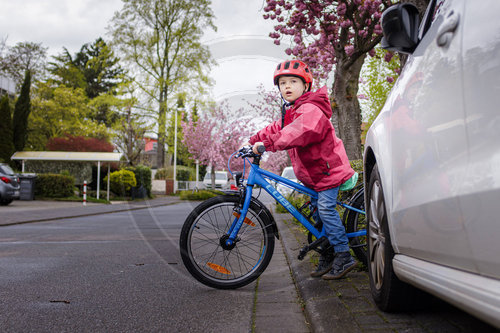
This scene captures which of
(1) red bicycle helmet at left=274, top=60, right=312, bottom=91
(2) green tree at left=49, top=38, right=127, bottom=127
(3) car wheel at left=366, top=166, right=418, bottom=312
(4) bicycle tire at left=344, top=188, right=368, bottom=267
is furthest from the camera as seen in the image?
(2) green tree at left=49, top=38, right=127, bottom=127

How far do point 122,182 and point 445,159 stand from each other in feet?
81.6

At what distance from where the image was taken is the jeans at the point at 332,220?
3.47 metres

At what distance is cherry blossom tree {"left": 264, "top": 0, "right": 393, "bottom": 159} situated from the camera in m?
9.80

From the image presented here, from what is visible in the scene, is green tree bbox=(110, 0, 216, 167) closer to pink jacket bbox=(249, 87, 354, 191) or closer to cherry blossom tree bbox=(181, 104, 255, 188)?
cherry blossom tree bbox=(181, 104, 255, 188)

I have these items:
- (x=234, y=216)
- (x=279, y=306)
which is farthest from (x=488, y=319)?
(x=234, y=216)

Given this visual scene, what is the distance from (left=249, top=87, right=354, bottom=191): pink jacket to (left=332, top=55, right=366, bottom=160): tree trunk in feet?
24.0

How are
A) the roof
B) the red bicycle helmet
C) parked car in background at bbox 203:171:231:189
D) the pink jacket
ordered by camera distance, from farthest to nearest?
parked car in background at bbox 203:171:231:189
the roof
the red bicycle helmet
the pink jacket

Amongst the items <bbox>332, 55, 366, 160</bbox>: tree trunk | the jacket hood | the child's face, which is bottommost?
the jacket hood

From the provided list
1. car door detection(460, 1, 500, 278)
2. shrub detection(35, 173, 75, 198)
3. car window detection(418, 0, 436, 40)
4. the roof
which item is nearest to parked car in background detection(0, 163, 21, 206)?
shrub detection(35, 173, 75, 198)

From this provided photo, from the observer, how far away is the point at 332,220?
11.4 ft

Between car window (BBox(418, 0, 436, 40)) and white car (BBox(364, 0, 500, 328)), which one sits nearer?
white car (BBox(364, 0, 500, 328))

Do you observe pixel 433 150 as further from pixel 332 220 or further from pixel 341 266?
pixel 341 266

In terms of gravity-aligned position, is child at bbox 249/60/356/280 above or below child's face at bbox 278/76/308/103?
below

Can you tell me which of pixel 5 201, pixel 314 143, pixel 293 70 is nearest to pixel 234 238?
pixel 314 143
